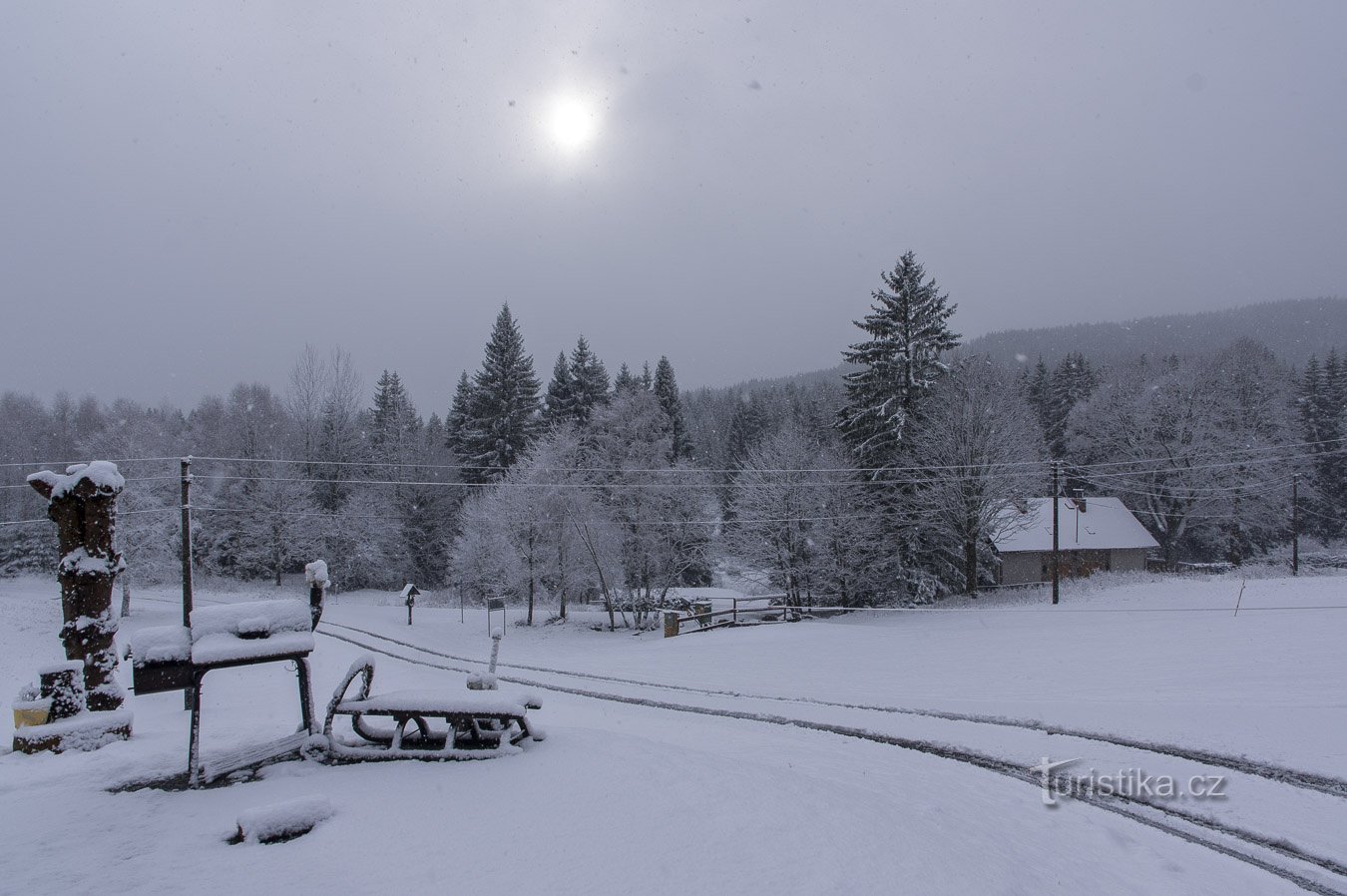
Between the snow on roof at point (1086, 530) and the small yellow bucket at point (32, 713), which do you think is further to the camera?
the snow on roof at point (1086, 530)

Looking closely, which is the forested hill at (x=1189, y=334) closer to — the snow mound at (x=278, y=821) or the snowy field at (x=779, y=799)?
the snowy field at (x=779, y=799)

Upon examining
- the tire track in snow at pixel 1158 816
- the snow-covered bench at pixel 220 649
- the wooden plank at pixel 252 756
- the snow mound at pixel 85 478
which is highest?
the snow mound at pixel 85 478

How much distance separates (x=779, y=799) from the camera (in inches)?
213

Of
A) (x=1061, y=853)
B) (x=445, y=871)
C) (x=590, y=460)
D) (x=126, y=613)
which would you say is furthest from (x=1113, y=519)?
(x=126, y=613)

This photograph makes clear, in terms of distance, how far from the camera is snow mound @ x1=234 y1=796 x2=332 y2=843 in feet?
15.2

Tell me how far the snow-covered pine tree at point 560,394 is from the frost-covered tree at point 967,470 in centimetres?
2749

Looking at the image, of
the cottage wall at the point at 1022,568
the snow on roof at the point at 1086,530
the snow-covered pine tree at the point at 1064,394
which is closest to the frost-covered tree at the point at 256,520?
the snow on roof at the point at 1086,530

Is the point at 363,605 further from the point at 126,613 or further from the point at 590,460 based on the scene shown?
the point at 590,460

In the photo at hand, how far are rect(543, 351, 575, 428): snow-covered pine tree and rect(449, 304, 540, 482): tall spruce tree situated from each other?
3.63 ft

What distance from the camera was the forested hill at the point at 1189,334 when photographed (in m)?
116

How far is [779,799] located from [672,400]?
49.6 meters

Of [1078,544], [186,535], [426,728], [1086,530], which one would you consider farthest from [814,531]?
[426,728]

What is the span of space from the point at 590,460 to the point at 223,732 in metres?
31.6

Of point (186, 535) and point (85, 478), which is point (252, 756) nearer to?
point (85, 478)
